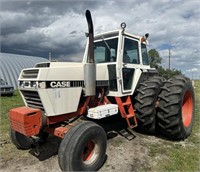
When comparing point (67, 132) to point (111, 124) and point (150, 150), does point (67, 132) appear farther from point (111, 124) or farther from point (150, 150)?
point (111, 124)

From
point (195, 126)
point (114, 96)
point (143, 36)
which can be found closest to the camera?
point (114, 96)

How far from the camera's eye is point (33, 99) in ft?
13.4

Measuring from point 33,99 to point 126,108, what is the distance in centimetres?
222

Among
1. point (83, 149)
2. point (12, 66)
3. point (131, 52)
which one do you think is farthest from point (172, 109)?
point (12, 66)

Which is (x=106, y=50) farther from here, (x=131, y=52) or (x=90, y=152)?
(x=90, y=152)

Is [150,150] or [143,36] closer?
[150,150]

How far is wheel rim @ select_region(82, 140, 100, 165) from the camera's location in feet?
12.9

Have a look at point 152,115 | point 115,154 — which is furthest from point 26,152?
point 152,115

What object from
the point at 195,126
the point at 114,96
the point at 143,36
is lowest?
the point at 195,126

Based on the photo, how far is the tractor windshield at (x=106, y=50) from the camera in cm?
521

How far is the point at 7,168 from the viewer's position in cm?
411

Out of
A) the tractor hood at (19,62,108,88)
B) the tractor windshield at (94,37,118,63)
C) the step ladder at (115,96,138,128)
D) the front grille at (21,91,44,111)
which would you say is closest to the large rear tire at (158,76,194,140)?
the step ladder at (115,96,138,128)

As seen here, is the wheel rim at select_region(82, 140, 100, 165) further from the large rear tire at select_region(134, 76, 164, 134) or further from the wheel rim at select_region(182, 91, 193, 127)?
the wheel rim at select_region(182, 91, 193, 127)

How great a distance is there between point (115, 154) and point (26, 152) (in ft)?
6.30
